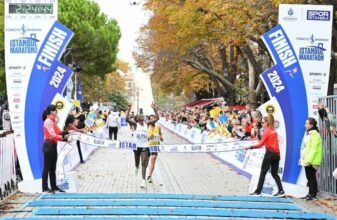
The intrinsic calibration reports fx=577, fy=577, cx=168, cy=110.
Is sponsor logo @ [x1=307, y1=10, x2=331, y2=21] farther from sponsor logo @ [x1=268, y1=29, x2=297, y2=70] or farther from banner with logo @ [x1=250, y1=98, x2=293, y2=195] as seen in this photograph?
banner with logo @ [x1=250, y1=98, x2=293, y2=195]

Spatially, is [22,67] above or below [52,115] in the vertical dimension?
above

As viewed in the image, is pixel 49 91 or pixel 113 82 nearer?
pixel 49 91

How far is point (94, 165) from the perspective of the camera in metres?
19.8

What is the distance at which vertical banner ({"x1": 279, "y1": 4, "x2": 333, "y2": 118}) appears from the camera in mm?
13195

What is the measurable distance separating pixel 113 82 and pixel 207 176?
7542cm

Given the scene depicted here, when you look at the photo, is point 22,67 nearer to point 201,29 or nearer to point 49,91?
point 49,91

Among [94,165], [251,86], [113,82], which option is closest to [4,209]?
[94,165]

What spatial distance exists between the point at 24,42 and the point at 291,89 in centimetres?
619

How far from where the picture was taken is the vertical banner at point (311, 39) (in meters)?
13.2

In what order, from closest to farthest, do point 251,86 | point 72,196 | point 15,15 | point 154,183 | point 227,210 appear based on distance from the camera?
1. point 227,210
2. point 72,196
3. point 15,15
4. point 154,183
5. point 251,86

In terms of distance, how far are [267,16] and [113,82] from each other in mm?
69842

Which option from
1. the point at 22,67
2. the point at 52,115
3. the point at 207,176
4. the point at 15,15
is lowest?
the point at 207,176

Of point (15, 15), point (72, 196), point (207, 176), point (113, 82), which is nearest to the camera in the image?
point (72, 196)

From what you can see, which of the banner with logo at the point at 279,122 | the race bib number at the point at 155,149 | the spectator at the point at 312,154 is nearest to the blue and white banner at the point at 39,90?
the race bib number at the point at 155,149
